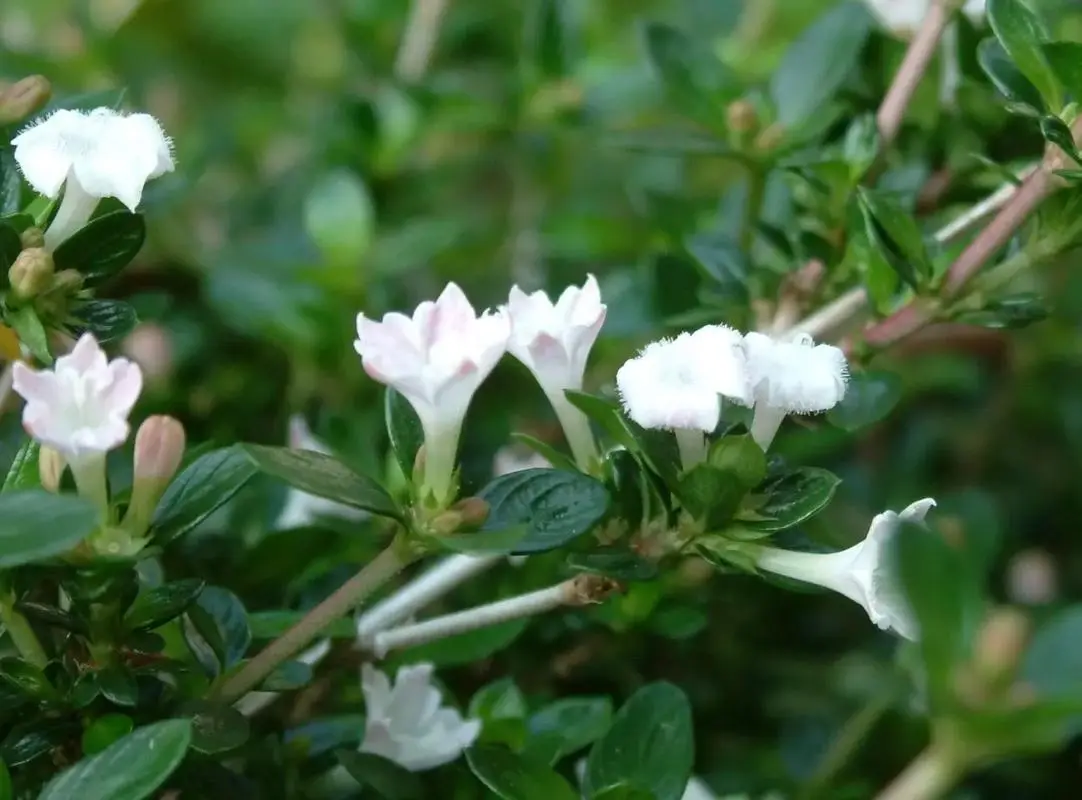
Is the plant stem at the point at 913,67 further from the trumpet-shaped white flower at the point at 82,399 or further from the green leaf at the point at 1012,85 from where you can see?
the trumpet-shaped white flower at the point at 82,399

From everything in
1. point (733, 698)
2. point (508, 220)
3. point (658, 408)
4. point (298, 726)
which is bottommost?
point (733, 698)

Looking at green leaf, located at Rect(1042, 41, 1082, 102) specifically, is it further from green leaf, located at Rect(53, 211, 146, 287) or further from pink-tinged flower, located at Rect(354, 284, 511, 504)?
green leaf, located at Rect(53, 211, 146, 287)

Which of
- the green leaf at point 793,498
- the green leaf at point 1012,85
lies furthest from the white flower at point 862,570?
the green leaf at point 1012,85

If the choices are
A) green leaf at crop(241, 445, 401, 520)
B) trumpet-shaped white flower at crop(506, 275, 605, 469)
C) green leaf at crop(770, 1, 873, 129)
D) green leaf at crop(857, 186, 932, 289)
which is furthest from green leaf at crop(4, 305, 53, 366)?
green leaf at crop(770, 1, 873, 129)

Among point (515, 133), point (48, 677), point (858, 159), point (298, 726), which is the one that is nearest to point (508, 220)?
point (515, 133)

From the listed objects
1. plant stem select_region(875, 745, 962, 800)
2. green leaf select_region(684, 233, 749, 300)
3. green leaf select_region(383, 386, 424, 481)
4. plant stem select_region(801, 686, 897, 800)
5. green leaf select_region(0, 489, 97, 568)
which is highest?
green leaf select_region(0, 489, 97, 568)

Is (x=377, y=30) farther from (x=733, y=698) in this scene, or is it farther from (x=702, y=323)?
(x=733, y=698)
